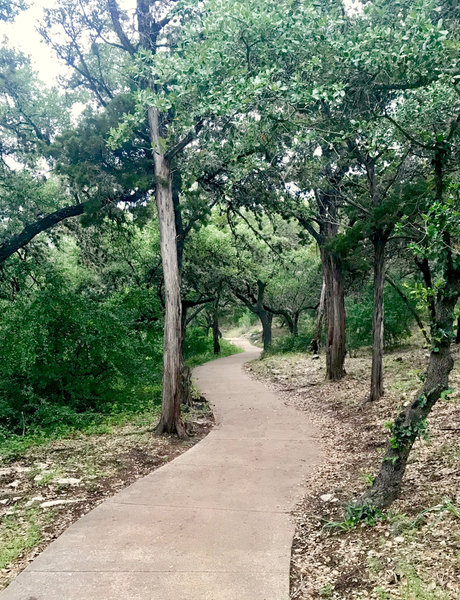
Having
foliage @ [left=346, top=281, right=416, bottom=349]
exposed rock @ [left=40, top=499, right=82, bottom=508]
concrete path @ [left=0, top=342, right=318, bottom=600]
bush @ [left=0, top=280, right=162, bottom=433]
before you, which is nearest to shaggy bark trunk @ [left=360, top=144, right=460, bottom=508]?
concrete path @ [left=0, top=342, right=318, bottom=600]

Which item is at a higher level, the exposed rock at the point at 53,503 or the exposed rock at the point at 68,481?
the exposed rock at the point at 53,503

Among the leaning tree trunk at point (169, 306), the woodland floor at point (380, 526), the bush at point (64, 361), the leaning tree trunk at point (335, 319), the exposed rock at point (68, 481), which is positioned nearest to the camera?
the woodland floor at point (380, 526)

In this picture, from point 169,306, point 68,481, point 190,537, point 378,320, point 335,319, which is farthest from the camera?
point 335,319

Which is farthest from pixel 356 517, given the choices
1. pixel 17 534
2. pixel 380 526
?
pixel 17 534

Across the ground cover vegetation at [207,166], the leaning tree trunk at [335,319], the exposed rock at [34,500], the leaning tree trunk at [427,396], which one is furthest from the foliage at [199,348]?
the leaning tree trunk at [427,396]

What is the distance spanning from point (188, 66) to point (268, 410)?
738 centimetres

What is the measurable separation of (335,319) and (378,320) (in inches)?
145

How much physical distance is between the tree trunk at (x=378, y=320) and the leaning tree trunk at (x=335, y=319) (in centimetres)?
341

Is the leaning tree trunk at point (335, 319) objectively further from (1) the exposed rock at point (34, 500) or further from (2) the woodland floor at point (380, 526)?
(1) the exposed rock at point (34, 500)

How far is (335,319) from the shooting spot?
13.0 metres

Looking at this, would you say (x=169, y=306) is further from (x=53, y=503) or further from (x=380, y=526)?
(x=380, y=526)

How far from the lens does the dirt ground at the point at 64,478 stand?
171 inches

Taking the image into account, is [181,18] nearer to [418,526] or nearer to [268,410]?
[268,410]

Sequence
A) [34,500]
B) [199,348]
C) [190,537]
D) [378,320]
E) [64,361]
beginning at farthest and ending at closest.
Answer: [199,348]
[64,361]
[378,320]
[34,500]
[190,537]
